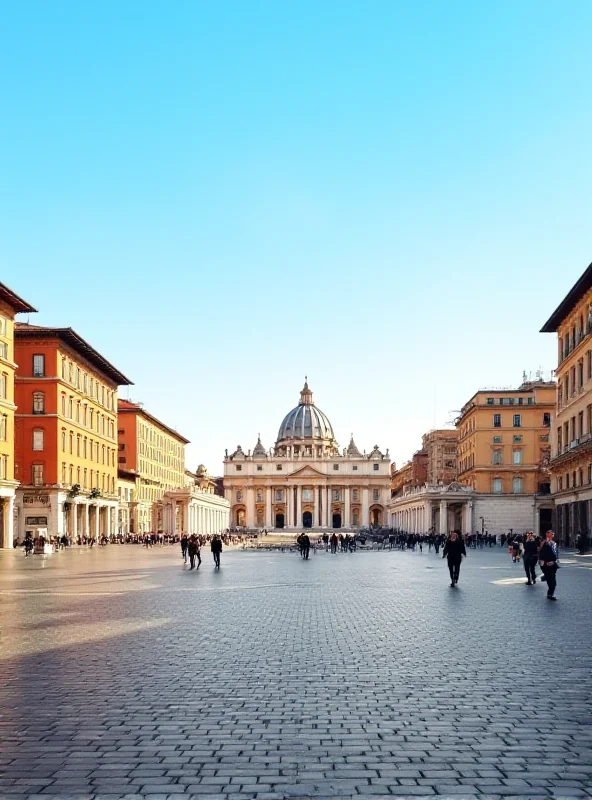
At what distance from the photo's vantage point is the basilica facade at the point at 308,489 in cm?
18300

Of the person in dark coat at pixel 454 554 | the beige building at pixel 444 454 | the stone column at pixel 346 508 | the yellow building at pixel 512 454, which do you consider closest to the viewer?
the person in dark coat at pixel 454 554

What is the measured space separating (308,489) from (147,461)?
7886cm

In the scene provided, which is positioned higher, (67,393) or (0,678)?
(67,393)

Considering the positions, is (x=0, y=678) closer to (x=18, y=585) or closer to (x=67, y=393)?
(x=18, y=585)

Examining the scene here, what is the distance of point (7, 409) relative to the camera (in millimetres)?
56000

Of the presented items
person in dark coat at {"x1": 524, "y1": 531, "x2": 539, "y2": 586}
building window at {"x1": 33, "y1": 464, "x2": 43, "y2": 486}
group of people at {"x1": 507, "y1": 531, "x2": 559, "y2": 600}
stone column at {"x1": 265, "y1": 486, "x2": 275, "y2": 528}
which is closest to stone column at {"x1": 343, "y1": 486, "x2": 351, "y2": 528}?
stone column at {"x1": 265, "y1": 486, "x2": 275, "y2": 528}

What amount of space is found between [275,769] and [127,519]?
89.8 metres

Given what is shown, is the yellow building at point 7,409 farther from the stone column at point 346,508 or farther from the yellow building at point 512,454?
the stone column at point 346,508

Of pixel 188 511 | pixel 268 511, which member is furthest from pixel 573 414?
pixel 268 511

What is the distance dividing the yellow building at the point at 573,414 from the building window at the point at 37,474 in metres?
Result: 34.1

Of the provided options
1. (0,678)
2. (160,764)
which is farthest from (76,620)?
(160,764)

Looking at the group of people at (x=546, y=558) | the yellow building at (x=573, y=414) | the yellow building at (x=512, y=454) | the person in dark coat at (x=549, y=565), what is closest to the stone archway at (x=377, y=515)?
the yellow building at (x=512, y=454)

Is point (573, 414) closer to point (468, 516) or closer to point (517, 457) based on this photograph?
point (517, 457)

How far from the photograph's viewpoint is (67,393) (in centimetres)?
6819
